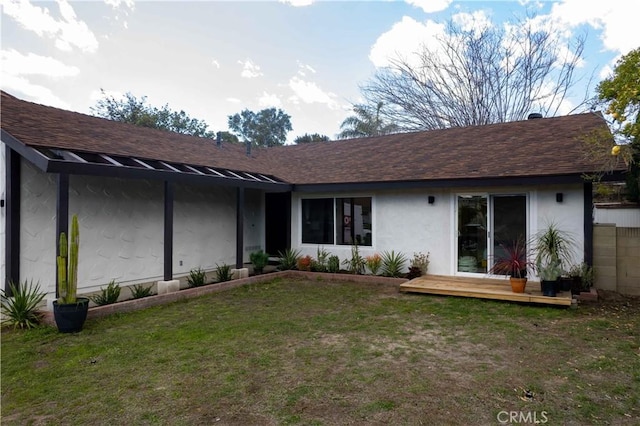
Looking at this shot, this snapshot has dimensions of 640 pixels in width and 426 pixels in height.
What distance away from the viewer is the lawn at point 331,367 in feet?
10.1

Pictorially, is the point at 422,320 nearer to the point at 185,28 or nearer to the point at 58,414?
the point at 58,414

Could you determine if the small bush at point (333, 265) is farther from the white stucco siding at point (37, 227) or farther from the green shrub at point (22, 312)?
the green shrub at point (22, 312)

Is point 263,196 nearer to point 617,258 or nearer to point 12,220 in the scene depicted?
point 12,220

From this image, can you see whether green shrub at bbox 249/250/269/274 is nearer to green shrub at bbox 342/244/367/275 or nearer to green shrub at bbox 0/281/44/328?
green shrub at bbox 342/244/367/275

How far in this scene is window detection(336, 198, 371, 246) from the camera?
10.1m

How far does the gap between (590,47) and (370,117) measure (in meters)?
11.8

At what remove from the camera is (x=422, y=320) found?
5.90 m

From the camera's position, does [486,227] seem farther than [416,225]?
No

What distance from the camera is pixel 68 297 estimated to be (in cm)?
530

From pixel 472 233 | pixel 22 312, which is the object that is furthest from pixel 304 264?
pixel 22 312

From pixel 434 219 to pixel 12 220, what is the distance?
8.45 m

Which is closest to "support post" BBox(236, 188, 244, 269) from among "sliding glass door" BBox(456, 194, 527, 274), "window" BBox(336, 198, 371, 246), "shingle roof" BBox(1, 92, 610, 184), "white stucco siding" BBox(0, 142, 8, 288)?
"shingle roof" BBox(1, 92, 610, 184)

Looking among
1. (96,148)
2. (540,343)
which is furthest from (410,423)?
(96,148)

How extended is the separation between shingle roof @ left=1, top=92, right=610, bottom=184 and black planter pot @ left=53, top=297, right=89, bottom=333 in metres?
2.62
